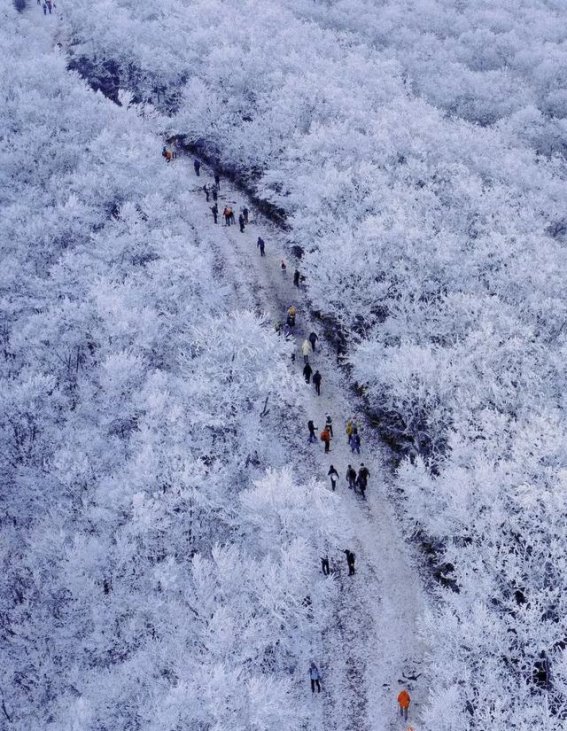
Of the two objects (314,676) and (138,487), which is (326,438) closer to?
(138,487)

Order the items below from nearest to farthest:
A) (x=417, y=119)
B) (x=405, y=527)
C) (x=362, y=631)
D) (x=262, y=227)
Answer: (x=362, y=631) < (x=405, y=527) < (x=262, y=227) < (x=417, y=119)

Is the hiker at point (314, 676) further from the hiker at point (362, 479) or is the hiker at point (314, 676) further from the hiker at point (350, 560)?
the hiker at point (362, 479)

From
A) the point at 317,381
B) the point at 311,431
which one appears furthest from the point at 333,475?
the point at 317,381

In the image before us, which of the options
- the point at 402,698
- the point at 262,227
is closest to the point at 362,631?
the point at 402,698

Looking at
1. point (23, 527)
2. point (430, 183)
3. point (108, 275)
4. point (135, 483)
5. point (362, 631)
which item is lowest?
point (23, 527)

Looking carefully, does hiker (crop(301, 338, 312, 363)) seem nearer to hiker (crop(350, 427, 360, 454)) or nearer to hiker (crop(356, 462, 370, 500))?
hiker (crop(350, 427, 360, 454))

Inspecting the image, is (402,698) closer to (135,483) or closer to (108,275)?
(135,483)

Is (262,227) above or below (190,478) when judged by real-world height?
above
